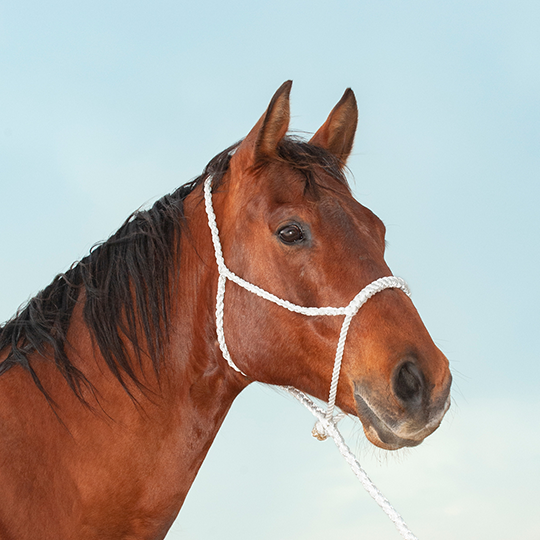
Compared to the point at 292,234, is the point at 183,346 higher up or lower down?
lower down

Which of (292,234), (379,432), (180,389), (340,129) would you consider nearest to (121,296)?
(180,389)

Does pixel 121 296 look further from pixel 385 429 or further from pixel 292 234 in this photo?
pixel 385 429

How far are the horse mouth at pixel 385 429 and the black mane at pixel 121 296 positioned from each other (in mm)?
1128

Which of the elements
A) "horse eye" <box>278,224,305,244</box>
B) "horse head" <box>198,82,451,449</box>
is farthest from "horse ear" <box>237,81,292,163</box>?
"horse eye" <box>278,224,305,244</box>

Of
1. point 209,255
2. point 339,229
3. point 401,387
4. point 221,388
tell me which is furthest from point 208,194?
point 401,387

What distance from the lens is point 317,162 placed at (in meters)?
2.96

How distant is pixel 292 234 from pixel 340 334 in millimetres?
553

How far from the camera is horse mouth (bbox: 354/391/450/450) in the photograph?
7.38 ft

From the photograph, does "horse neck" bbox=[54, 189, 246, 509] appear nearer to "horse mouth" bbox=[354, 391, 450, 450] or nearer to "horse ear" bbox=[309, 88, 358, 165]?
"horse mouth" bbox=[354, 391, 450, 450]

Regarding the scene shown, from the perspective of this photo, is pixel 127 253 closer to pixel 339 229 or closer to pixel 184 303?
pixel 184 303

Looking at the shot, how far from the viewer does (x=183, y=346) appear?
285cm

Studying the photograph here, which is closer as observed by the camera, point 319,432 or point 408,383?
point 408,383

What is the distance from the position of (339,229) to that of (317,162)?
0.56 metres

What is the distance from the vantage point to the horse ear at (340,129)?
335 centimetres
